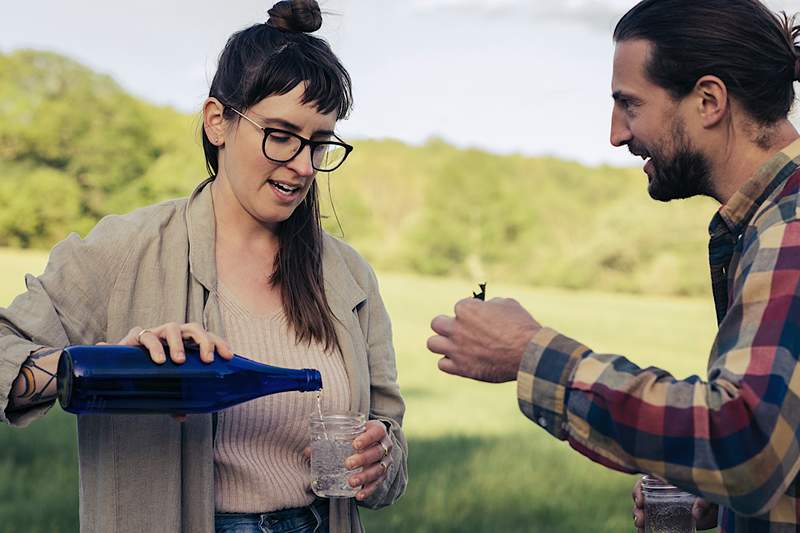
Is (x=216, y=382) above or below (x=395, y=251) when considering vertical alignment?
below

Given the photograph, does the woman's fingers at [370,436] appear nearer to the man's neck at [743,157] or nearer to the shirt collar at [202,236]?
the shirt collar at [202,236]

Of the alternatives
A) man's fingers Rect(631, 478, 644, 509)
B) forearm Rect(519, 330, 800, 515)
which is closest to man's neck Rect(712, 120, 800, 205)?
forearm Rect(519, 330, 800, 515)

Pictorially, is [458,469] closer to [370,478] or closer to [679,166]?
[370,478]

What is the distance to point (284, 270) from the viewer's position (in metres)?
2.74

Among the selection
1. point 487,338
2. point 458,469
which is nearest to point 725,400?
point 487,338

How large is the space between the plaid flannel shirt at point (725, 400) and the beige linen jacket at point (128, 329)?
33.7 inches

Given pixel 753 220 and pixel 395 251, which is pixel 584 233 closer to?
pixel 395 251

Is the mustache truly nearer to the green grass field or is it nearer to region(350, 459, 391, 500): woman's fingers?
region(350, 459, 391, 500): woman's fingers

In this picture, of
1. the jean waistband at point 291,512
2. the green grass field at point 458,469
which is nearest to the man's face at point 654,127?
the jean waistband at point 291,512

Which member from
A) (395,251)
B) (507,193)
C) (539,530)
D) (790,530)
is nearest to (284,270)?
(790,530)

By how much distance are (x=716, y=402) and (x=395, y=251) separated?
18.7 metres

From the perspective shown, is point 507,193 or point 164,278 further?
point 507,193

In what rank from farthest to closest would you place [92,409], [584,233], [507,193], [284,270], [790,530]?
1. [507,193]
2. [584,233]
3. [284,270]
4. [92,409]
5. [790,530]

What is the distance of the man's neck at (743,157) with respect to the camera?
7.00 ft
